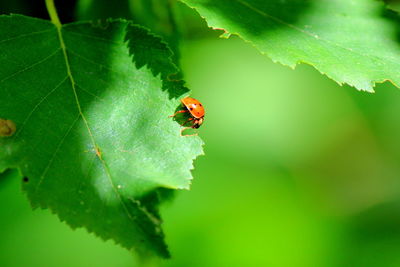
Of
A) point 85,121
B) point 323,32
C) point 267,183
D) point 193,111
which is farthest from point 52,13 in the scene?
point 267,183

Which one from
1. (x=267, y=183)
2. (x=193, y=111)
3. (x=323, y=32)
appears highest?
(x=323, y=32)

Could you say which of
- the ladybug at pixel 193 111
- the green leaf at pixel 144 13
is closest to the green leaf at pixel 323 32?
the ladybug at pixel 193 111

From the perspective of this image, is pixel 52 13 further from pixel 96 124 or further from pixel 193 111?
pixel 193 111

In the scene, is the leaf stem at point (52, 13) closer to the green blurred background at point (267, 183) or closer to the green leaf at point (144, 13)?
the green leaf at point (144, 13)

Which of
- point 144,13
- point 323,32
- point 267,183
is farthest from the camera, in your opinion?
point 267,183

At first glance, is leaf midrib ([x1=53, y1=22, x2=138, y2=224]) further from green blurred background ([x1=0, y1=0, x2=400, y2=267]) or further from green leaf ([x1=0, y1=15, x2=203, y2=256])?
green blurred background ([x1=0, y1=0, x2=400, y2=267])

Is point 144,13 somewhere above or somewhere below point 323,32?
below
